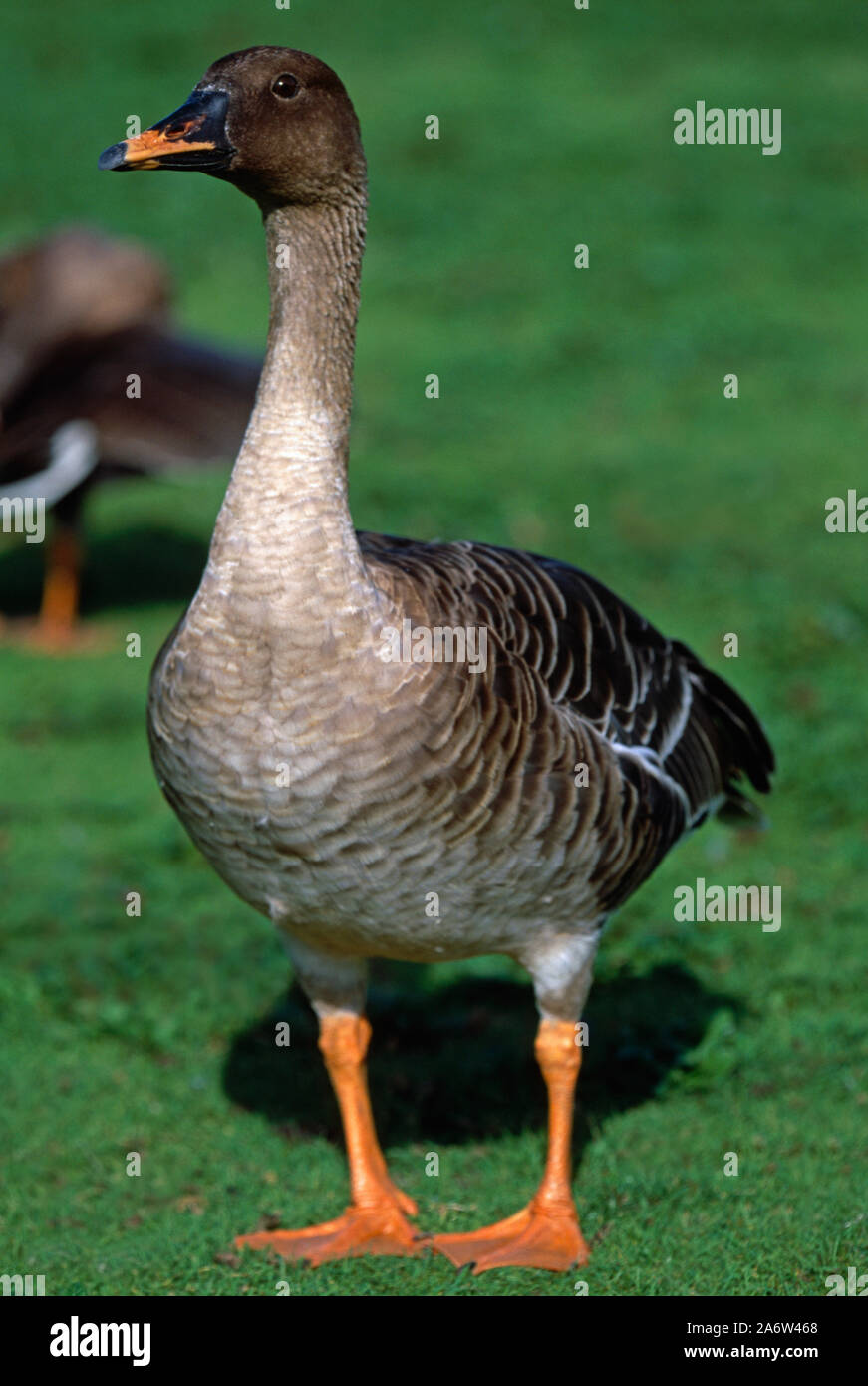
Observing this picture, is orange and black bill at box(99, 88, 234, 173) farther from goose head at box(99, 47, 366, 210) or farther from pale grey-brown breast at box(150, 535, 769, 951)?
pale grey-brown breast at box(150, 535, 769, 951)

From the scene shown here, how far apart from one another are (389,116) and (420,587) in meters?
13.7

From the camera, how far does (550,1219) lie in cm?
467

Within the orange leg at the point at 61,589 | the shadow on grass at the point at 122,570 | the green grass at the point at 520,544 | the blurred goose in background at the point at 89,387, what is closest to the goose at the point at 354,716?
the green grass at the point at 520,544

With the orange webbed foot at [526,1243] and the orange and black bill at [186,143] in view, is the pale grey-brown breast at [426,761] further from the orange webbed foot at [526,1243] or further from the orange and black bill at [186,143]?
the orange and black bill at [186,143]

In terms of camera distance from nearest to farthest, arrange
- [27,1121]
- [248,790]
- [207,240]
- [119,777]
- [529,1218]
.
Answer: [248,790] → [529,1218] → [27,1121] → [119,777] → [207,240]

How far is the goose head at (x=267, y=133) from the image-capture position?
4039 millimetres

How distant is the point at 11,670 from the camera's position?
9219mm

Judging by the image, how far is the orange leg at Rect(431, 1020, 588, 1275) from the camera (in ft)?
14.9

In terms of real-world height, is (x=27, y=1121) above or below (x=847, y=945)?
below

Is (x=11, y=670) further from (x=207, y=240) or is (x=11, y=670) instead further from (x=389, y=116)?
(x=389, y=116)

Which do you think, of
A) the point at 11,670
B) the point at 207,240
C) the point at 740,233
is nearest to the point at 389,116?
the point at 207,240

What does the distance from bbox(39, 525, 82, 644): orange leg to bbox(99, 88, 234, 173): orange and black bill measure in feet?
18.7

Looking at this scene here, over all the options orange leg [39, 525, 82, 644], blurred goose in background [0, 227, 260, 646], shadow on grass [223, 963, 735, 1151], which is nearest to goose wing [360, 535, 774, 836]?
shadow on grass [223, 963, 735, 1151]
